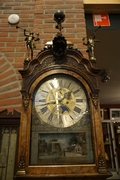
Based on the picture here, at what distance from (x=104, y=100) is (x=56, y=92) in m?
3.89

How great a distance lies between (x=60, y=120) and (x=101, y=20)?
1.26 m

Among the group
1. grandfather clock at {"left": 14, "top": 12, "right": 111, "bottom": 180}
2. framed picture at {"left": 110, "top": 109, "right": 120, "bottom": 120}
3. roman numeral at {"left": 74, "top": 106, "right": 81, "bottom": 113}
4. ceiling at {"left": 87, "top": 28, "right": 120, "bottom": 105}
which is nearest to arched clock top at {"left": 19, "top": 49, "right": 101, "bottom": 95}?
grandfather clock at {"left": 14, "top": 12, "right": 111, "bottom": 180}

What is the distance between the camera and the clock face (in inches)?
33.9

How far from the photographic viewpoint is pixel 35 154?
78 cm

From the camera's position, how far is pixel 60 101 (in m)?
0.89

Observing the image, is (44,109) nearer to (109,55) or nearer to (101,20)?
(101,20)

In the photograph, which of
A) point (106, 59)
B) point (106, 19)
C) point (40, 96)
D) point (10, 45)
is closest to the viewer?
point (40, 96)

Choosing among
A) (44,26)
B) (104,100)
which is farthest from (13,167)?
(104,100)

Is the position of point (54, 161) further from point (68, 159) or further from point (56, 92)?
point (56, 92)

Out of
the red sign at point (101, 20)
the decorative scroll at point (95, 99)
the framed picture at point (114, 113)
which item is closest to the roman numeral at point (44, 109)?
the decorative scroll at point (95, 99)

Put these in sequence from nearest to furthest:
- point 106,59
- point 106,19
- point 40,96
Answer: point 40,96 < point 106,19 < point 106,59

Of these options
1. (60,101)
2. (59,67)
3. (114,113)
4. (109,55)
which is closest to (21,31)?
(59,67)

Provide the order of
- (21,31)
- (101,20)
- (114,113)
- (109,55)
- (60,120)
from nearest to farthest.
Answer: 1. (60,120)
2. (21,31)
3. (101,20)
4. (109,55)
5. (114,113)

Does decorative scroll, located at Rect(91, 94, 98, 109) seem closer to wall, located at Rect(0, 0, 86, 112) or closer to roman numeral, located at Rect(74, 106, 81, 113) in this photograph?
roman numeral, located at Rect(74, 106, 81, 113)
